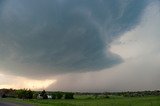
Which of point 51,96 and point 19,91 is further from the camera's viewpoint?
point 51,96

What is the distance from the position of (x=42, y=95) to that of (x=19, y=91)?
1663 cm

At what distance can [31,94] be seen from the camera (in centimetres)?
16112

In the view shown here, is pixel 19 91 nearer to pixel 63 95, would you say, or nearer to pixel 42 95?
pixel 42 95

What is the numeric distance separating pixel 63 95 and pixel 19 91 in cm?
2861

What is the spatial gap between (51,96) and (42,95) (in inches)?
427

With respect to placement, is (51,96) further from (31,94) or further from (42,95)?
(31,94)

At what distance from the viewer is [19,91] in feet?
543

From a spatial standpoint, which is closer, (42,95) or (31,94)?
(31,94)

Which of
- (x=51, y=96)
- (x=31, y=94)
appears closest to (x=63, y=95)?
A: (x=51, y=96)

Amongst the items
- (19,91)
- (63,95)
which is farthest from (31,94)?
(63,95)

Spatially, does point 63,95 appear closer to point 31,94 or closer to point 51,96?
point 51,96

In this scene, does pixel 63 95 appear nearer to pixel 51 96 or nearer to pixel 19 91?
pixel 51 96

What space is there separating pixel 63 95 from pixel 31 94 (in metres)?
28.0

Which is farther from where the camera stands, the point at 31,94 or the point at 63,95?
the point at 63,95
